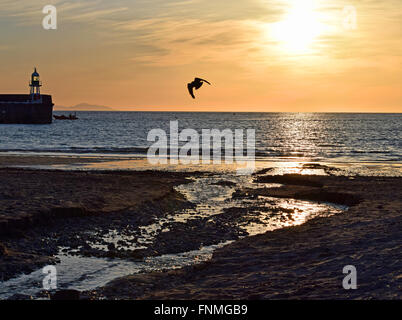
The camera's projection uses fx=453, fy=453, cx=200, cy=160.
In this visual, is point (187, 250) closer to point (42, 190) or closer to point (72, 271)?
point (72, 271)

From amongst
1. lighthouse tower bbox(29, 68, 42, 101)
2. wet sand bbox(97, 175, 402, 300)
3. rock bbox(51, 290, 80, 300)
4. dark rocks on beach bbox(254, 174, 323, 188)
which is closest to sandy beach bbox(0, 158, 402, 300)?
wet sand bbox(97, 175, 402, 300)

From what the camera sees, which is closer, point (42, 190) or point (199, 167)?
point (42, 190)

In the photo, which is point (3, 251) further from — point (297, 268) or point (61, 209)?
point (297, 268)

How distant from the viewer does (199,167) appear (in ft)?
107

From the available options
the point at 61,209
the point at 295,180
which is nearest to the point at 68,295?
the point at 61,209

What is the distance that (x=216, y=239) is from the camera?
12852 mm

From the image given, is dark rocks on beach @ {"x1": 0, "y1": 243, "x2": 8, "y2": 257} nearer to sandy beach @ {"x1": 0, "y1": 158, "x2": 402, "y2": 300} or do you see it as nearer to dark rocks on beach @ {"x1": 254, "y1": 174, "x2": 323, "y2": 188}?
sandy beach @ {"x1": 0, "y1": 158, "x2": 402, "y2": 300}

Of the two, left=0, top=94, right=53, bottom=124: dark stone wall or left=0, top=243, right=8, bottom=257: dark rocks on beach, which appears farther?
left=0, top=94, right=53, bottom=124: dark stone wall

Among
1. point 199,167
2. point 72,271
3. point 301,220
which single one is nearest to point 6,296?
point 72,271

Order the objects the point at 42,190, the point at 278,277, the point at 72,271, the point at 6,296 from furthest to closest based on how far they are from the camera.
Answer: the point at 42,190, the point at 72,271, the point at 278,277, the point at 6,296

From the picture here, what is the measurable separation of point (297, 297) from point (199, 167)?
82.1 feet

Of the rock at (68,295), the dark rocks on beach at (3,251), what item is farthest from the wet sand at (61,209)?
the rock at (68,295)

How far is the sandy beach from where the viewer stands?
8516mm
